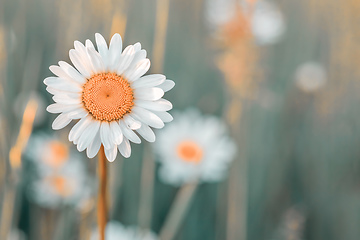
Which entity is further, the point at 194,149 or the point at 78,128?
the point at 194,149

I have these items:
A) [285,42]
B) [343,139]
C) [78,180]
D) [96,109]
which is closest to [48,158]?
[78,180]

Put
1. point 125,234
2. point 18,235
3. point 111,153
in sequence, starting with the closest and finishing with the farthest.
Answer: point 111,153 → point 125,234 → point 18,235

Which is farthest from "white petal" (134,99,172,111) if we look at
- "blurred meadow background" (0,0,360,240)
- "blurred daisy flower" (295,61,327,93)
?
"blurred daisy flower" (295,61,327,93)

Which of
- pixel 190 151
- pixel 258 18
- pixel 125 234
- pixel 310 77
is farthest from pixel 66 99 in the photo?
pixel 310 77

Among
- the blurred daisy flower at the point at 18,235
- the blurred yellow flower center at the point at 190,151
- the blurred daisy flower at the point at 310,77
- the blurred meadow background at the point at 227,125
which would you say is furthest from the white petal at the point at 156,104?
the blurred daisy flower at the point at 310,77

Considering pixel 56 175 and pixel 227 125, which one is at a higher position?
pixel 227 125

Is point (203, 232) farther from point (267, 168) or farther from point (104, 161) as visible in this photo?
point (104, 161)

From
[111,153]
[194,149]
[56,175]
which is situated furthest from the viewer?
[194,149]

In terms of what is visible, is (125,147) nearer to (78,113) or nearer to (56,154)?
(78,113)

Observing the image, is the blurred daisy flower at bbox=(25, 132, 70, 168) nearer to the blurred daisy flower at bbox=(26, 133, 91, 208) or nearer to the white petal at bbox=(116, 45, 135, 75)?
the blurred daisy flower at bbox=(26, 133, 91, 208)
